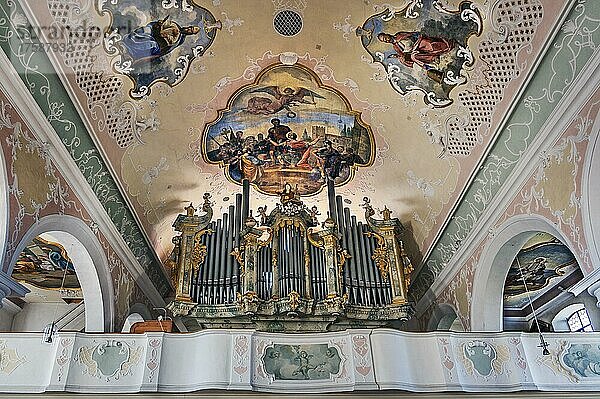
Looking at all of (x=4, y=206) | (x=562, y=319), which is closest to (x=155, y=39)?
(x=4, y=206)

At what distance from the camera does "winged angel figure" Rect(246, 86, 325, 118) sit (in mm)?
11094

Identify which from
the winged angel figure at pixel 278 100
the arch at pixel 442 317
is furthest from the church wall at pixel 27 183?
the arch at pixel 442 317

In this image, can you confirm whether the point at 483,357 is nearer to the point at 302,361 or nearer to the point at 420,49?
the point at 302,361

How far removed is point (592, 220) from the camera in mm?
7113

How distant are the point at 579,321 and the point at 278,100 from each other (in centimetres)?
1155

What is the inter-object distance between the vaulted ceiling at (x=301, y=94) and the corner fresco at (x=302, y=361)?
13.9 ft

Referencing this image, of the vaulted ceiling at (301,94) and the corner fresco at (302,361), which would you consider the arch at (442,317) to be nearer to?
the vaulted ceiling at (301,94)

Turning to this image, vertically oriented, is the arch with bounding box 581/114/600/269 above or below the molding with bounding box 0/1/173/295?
below

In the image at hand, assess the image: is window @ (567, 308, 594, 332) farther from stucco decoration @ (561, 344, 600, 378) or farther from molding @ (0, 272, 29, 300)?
molding @ (0, 272, 29, 300)

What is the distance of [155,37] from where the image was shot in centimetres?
899

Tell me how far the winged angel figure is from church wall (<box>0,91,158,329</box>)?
155 inches

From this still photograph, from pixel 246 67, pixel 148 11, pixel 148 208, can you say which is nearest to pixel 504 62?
pixel 246 67

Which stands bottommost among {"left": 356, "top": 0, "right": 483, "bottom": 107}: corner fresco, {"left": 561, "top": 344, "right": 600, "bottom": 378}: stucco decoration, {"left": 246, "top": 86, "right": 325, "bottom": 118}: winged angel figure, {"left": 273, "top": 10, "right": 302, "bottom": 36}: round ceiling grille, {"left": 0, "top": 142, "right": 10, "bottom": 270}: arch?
{"left": 561, "top": 344, "right": 600, "bottom": 378}: stucco decoration

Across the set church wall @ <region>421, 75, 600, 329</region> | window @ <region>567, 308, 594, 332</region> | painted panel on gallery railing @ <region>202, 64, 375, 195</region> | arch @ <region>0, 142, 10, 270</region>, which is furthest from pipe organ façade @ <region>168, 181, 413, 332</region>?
window @ <region>567, 308, 594, 332</region>
